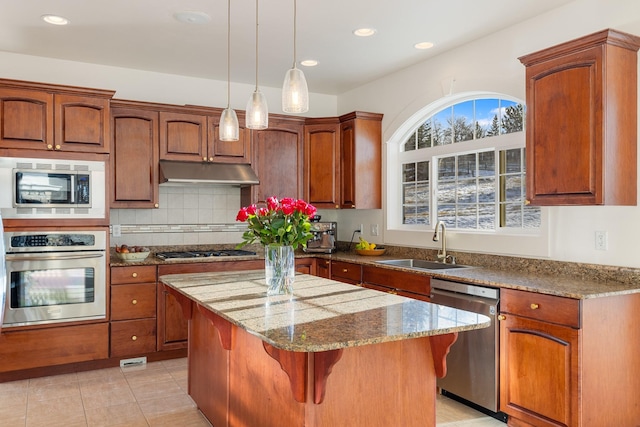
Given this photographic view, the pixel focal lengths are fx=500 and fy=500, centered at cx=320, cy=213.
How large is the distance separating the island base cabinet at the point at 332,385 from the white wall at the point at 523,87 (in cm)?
163

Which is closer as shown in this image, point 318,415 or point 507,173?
point 318,415

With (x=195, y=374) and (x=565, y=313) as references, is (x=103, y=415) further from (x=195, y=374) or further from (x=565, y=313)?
(x=565, y=313)

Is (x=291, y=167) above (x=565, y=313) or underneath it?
above

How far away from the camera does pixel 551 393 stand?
2.72 metres

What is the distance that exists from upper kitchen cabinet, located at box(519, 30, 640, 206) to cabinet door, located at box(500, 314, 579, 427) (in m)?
0.75

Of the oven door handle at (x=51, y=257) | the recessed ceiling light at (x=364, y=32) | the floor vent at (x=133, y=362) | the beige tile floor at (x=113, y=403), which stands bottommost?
the beige tile floor at (x=113, y=403)

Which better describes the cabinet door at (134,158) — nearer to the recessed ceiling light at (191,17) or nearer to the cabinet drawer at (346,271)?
the recessed ceiling light at (191,17)

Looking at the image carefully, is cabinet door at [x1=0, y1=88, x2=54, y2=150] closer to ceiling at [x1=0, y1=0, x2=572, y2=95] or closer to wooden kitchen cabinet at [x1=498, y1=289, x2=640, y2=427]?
ceiling at [x1=0, y1=0, x2=572, y2=95]

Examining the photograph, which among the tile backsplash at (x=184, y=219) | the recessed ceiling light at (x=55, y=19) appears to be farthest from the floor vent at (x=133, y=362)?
the recessed ceiling light at (x=55, y=19)

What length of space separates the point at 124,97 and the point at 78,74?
0.43 meters

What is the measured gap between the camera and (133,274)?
4.21m

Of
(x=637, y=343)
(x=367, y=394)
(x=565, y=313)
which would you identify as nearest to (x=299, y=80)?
(x=367, y=394)

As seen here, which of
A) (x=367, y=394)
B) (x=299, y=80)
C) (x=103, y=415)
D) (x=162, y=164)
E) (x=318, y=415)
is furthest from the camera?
(x=162, y=164)

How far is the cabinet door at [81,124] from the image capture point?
3924mm
